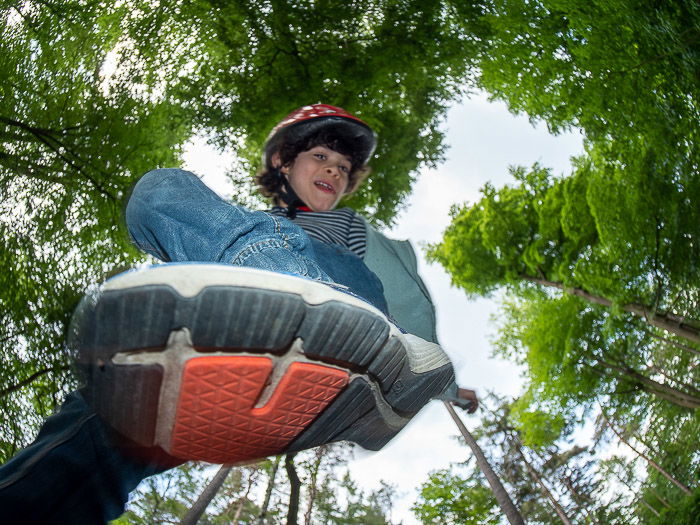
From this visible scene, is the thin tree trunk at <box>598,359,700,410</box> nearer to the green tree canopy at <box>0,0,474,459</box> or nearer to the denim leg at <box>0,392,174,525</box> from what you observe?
the green tree canopy at <box>0,0,474,459</box>

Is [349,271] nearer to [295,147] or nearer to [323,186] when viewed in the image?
[323,186]

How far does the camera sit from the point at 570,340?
582 centimetres

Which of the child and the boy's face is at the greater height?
the boy's face

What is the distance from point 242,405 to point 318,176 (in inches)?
57.7

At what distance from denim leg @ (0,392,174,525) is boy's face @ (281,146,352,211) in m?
1.25

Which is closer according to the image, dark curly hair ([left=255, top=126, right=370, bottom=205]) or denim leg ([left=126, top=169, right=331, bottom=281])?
denim leg ([left=126, top=169, right=331, bottom=281])

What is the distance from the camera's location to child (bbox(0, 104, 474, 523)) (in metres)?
0.70

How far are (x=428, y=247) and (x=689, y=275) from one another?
390cm

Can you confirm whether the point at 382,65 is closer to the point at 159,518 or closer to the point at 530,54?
the point at 530,54

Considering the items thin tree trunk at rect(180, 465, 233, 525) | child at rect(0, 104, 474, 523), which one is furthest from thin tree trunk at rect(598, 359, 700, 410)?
child at rect(0, 104, 474, 523)

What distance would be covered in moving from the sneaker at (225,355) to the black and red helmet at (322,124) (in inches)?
55.6

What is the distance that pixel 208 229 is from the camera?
Result: 1.04m

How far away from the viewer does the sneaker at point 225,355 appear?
2.26 ft

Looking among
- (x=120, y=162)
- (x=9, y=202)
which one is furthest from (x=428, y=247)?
(x=9, y=202)
